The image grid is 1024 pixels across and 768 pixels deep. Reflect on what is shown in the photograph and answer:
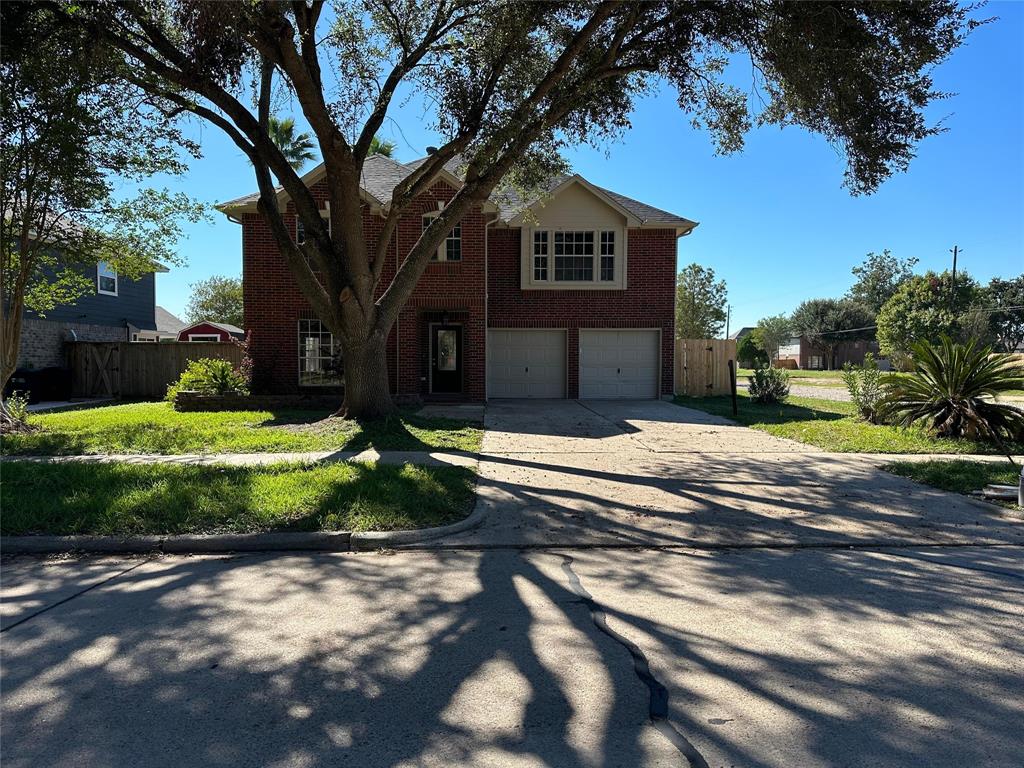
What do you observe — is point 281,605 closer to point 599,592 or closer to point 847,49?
point 599,592

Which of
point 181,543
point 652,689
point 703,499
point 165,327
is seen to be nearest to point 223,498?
point 181,543

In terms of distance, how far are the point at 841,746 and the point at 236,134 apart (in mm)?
11902

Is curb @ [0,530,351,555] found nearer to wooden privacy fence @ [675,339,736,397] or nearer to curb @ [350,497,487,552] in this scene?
curb @ [350,497,487,552]

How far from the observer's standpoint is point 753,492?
7.70 metres

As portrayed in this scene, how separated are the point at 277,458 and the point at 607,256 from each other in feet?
41.2

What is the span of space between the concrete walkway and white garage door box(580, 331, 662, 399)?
10.1m

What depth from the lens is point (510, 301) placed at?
62.2ft

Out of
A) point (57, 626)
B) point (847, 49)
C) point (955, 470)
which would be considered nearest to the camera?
point (57, 626)

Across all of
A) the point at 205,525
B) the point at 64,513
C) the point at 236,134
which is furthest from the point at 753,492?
the point at 236,134

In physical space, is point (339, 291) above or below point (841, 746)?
above

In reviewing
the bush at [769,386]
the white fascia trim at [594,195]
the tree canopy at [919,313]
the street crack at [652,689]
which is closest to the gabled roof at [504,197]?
the white fascia trim at [594,195]

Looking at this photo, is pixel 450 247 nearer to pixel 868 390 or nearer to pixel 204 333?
pixel 868 390

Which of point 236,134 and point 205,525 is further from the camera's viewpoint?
point 236,134

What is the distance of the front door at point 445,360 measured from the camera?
17625 mm
